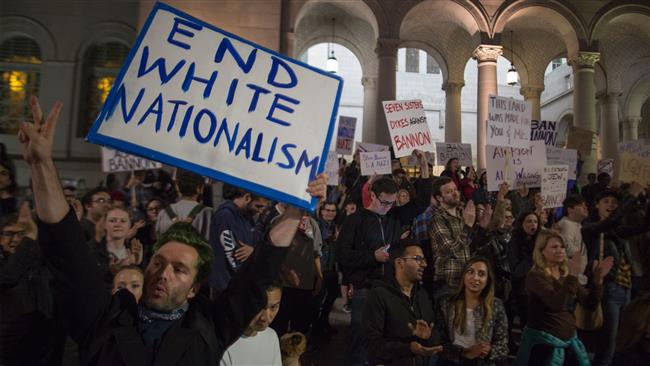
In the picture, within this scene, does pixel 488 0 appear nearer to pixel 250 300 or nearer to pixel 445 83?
pixel 445 83

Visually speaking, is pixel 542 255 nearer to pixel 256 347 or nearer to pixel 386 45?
pixel 256 347

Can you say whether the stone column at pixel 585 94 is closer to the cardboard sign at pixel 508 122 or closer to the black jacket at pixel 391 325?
the cardboard sign at pixel 508 122

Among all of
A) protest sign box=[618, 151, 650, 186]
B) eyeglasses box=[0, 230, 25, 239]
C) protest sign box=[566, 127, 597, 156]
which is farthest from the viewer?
protest sign box=[566, 127, 597, 156]

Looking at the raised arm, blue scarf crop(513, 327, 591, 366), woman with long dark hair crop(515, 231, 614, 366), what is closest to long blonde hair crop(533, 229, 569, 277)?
woman with long dark hair crop(515, 231, 614, 366)

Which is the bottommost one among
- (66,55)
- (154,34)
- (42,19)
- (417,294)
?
(417,294)

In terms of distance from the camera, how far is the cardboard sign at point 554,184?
7.38 meters

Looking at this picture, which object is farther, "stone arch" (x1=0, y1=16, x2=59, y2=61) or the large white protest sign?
"stone arch" (x1=0, y1=16, x2=59, y2=61)

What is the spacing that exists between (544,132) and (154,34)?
9.35 meters

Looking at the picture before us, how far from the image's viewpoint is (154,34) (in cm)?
239

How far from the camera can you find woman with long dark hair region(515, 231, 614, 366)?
166 inches

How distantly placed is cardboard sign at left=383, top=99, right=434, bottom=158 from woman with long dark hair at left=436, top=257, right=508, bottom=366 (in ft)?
15.1

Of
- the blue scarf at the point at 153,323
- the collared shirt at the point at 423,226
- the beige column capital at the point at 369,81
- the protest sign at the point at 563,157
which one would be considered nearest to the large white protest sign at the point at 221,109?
the blue scarf at the point at 153,323

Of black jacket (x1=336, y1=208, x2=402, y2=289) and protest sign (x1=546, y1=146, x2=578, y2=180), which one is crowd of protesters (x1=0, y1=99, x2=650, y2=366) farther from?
protest sign (x1=546, y1=146, x2=578, y2=180)

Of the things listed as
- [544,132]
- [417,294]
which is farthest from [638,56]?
[417,294]
